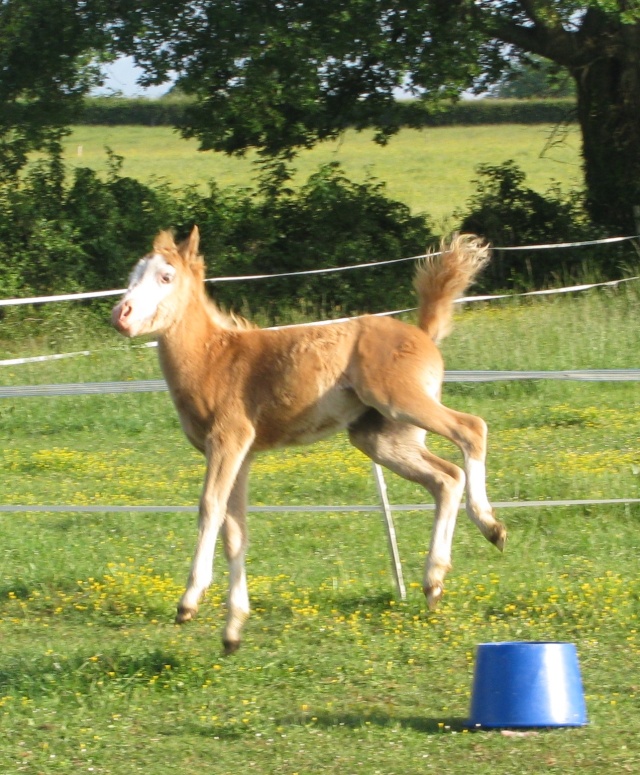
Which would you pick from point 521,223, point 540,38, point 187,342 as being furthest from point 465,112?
point 187,342

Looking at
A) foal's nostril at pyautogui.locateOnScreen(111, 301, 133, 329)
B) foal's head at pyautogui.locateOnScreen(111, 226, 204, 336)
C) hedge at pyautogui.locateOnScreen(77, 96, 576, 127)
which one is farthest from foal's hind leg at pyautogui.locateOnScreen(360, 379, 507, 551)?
hedge at pyautogui.locateOnScreen(77, 96, 576, 127)

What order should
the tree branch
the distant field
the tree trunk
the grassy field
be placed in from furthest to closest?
the distant field, the tree trunk, the tree branch, the grassy field

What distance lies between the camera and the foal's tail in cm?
616

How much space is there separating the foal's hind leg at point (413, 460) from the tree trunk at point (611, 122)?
14.1 meters

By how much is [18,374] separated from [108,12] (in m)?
6.54

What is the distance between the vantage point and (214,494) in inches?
222

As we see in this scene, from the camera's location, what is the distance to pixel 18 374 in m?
13.6

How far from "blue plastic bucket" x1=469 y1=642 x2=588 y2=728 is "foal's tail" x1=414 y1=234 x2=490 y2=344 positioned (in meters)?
1.91

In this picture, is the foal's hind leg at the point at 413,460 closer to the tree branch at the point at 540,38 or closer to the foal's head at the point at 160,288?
the foal's head at the point at 160,288

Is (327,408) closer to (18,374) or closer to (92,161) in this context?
(18,374)

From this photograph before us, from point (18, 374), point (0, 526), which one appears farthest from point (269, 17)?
point (0, 526)

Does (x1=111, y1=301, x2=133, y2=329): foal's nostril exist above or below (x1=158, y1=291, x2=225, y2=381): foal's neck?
above

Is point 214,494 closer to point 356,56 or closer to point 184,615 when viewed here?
point 184,615

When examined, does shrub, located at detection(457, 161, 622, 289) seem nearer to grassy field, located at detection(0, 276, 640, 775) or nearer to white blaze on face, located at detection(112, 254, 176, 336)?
grassy field, located at detection(0, 276, 640, 775)
